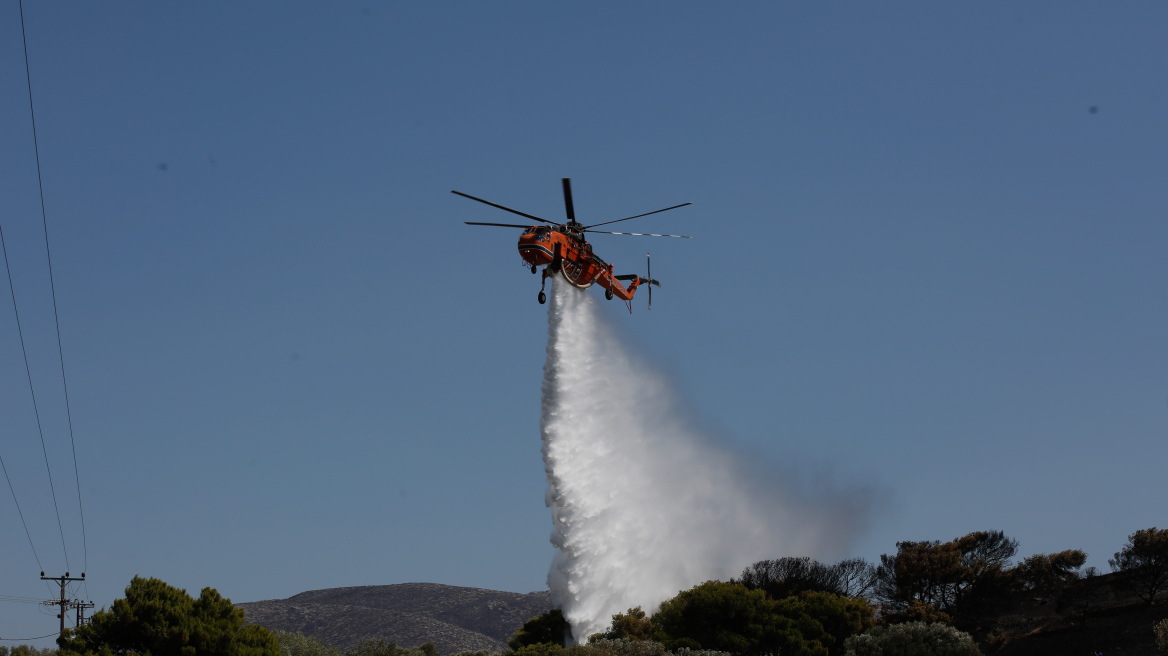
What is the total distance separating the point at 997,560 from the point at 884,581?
1043 centimetres

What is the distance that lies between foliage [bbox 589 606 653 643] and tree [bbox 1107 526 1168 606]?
35.1 meters

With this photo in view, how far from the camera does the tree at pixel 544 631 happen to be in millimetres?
72125

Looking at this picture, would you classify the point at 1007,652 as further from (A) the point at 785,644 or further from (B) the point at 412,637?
(B) the point at 412,637

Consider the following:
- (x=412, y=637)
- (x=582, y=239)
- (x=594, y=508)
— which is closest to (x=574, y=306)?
(x=582, y=239)

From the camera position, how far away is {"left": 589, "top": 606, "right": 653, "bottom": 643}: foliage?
6369 cm

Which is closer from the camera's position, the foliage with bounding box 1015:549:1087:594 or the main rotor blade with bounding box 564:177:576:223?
the main rotor blade with bounding box 564:177:576:223

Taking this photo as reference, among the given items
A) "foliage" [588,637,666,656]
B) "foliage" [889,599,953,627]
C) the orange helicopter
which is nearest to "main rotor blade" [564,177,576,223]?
the orange helicopter

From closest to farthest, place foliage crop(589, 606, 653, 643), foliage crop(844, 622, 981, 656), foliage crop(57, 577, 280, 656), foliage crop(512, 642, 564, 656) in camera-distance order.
→ foliage crop(57, 577, 280, 656) → foliage crop(512, 642, 564, 656) → foliage crop(844, 622, 981, 656) → foliage crop(589, 606, 653, 643)

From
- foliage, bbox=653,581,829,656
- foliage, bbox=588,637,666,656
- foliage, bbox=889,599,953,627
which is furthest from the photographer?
foliage, bbox=889,599,953,627

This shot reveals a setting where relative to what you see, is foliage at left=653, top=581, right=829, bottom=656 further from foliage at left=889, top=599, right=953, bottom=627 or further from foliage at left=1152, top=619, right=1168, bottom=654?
foliage at left=1152, top=619, right=1168, bottom=654

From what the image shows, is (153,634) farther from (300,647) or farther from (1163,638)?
(1163,638)

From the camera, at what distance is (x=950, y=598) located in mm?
82438

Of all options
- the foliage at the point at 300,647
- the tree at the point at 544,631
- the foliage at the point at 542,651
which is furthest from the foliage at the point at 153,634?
the tree at the point at 544,631

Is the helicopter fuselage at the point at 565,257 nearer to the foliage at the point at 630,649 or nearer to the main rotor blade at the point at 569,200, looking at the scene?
the main rotor blade at the point at 569,200
